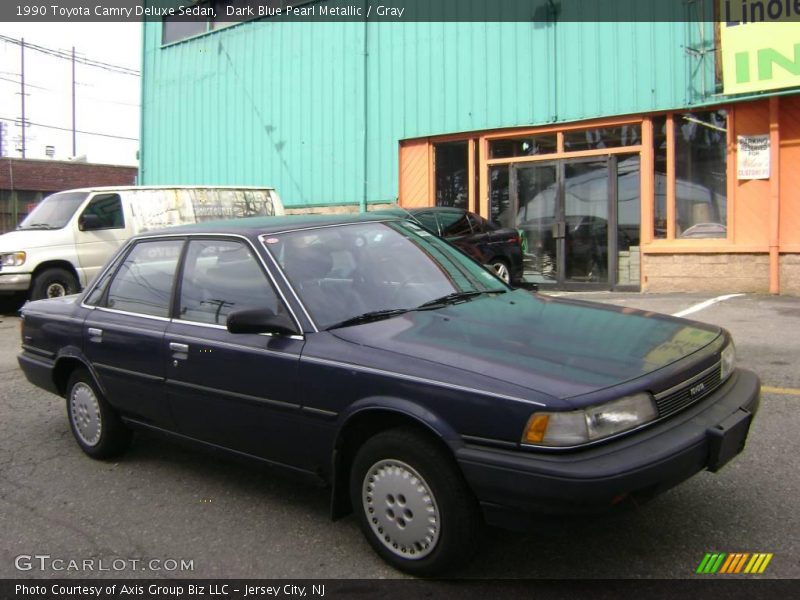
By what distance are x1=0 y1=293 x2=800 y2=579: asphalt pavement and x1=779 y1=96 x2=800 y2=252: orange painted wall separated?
689 centimetres

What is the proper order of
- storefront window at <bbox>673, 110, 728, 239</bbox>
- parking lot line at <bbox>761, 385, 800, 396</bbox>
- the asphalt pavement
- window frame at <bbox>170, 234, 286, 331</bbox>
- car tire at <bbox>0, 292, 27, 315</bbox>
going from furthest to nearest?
car tire at <bbox>0, 292, 27, 315</bbox>
storefront window at <bbox>673, 110, 728, 239</bbox>
parking lot line at <bbox>761, 385, 800, 396</bbox>
window frame at <bbox>170, 234, 286, 331</bbox>
the asphalt pavement

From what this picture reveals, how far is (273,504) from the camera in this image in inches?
149

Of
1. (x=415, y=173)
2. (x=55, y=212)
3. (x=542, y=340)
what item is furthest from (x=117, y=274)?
(x=415, y=173)

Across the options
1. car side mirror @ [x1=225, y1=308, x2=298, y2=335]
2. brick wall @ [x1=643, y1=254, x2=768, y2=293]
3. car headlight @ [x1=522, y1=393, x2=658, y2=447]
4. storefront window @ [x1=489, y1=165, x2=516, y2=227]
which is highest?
storefront window @ [x1=489, y1=165, x2=516, y2=227]

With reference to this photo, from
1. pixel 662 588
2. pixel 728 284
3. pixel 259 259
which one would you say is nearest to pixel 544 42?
pixel 728 284

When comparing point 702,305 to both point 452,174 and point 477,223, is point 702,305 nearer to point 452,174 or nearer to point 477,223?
point 477,223

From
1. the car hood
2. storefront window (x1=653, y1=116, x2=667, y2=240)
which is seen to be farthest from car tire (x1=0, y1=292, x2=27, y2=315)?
storefront window (x1=653, y1=116, x2=667, y2=240)

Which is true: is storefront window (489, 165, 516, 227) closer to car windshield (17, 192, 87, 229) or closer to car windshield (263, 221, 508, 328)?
car windshield (17, 192, 87, 229)

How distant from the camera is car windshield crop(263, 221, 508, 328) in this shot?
346cm

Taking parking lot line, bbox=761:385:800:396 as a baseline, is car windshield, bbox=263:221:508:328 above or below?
above

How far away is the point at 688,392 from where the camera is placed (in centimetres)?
294

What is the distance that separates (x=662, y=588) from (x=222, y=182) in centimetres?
1647

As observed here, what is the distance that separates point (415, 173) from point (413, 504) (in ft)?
40.0

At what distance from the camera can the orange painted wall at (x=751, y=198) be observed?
10922 millimetres
